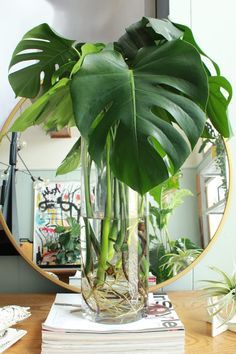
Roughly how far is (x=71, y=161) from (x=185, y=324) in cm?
47

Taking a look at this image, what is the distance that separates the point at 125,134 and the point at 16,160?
60 centimetres

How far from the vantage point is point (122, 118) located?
25.8 inches

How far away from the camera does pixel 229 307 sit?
2.85 feet

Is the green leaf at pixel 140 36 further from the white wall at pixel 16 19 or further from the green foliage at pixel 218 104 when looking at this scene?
the white wall at pixel 16 19

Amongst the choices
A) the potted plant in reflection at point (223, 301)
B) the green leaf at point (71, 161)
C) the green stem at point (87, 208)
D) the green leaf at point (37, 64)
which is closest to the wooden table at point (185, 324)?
the potted plant in reflection at point (223, 301)

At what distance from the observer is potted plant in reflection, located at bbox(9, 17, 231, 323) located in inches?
25.8

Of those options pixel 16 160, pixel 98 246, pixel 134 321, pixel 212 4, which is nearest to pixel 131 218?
pixel 98 246

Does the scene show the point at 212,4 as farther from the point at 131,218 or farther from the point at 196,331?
the point at 196,331

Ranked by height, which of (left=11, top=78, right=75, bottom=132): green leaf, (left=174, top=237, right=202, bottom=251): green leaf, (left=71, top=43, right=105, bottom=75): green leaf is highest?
(left=71, top=43, right=105, bottom=75): green leaf

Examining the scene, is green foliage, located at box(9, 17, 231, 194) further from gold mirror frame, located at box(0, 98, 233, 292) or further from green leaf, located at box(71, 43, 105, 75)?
gold mirror frame, located at box(0, 98, 233, 292)

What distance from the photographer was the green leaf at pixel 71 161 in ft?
3.34

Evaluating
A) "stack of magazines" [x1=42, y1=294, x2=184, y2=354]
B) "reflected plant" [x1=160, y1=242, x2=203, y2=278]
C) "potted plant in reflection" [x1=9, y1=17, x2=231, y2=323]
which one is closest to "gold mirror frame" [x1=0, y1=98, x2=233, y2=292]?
"reflected plant" [x1=160, y1=242, x2=203, y2=278]

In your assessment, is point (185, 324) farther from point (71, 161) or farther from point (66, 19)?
point (66, 19)

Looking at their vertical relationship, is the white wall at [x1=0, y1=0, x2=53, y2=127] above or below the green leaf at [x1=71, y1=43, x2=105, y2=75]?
above
